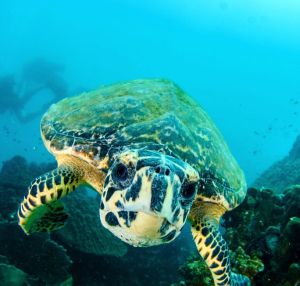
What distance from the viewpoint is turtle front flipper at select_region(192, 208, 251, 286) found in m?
3.76

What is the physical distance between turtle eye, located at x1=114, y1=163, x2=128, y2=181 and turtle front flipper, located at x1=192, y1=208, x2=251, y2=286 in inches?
66.4

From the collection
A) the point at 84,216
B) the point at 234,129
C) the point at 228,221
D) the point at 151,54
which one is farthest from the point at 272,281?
the point at 151,54

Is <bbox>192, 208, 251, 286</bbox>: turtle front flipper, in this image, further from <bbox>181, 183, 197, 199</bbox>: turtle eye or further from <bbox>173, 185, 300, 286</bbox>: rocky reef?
<bbox>181, 183, 197, 199</bbox>: turtle eye

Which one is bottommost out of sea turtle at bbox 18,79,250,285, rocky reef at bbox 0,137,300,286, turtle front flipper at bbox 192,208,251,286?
rocky reef at bbox 0,137,300,286

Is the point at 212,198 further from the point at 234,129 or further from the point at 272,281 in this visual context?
the point at 234,129

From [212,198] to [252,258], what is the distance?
123cm

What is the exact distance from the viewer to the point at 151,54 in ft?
437

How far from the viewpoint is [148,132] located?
382cm

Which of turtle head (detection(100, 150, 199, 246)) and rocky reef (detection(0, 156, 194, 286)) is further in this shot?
rocky reef (detection(0, 156, 194, 286))

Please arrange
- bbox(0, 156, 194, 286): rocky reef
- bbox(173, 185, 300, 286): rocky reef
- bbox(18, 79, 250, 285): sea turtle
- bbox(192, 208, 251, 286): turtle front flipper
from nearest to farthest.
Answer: bbox(18, 79, 250, 285): sea turtle, bbox(192, 208, 251, 286): turtle front flipper, bbox(173, 185, 300, 286): rocky reef, bbox(0, 156, 194, 286): rocky reef

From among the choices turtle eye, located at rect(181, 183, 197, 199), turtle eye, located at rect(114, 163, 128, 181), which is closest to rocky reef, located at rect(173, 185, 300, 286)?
turtle eye, located at rect(181, 183, 197, 199)

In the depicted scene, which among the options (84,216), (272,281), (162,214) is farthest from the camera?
(84,216)

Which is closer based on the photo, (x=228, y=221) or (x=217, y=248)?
(x=217, y=248)

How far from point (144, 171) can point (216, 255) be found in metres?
1.85
